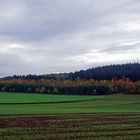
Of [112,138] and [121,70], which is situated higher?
[121,70]

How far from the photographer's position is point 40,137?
25969mm

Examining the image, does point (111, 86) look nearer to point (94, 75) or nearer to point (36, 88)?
point (36, 88)

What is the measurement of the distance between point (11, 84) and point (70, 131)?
426ft

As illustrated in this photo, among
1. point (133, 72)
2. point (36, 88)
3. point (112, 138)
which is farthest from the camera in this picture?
point (133, 72)

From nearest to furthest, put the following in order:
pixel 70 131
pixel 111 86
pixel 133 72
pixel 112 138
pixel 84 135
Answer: pixel 112 138 → pixel 84 135 → pixel 70 131 → pixel 111 86 → pixel 133 72

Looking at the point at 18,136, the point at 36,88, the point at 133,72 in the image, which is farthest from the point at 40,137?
the point at 133,72

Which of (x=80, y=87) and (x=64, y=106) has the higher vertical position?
(x=80, y=87)

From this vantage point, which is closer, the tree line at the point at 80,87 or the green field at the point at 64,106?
the green field at the point at 64,106

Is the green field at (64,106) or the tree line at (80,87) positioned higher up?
the tree line at (80,87)

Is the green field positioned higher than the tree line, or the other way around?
the tree line

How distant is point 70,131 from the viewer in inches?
1164

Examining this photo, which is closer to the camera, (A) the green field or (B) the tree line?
(A) the green field

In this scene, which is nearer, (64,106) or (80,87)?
(64,106)

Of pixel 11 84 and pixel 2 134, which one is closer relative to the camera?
pixel 2 134
